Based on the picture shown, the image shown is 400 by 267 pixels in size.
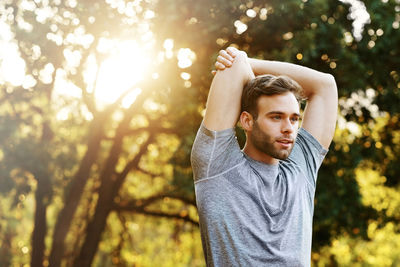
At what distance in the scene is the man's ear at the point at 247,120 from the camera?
2.20 metres

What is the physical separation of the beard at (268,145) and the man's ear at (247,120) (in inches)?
1.4

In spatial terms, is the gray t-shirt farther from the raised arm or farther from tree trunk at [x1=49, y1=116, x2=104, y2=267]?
tree trunk at [x1=49, y1=116, x2=104, y2=267]

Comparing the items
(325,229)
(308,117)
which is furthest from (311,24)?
(308,117)

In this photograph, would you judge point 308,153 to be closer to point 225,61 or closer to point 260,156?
point 260,156

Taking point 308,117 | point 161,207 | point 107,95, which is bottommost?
point 161,207

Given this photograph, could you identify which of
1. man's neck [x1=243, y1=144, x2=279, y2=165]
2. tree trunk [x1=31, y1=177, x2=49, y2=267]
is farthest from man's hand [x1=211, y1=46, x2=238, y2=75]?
tree trunk [x1=31, y1=177, x2=49, y2=267]

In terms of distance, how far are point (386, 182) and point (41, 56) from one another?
6.99 meters

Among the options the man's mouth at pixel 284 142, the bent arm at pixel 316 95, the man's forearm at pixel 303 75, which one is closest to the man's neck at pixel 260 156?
the man's mouth at pixel 284 142

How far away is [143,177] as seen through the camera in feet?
43.2

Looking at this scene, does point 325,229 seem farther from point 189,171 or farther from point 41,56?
point 41,56

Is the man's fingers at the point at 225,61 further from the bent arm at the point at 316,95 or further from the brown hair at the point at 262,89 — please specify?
the bent arm at the point at 316,95

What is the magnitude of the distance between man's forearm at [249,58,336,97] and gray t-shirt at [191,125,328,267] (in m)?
0.52

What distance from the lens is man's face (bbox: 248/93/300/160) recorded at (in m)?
2.10

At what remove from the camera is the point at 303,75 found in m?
2.52
